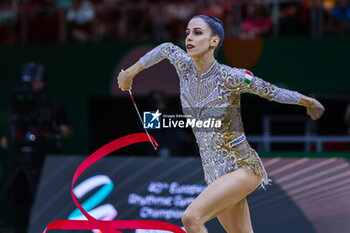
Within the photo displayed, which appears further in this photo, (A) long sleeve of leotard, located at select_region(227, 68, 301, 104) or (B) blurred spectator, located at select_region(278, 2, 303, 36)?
(B) blurred spectator, located at select_region(278, 2, 303, 36)

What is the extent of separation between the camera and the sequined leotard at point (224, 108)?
3998 mm

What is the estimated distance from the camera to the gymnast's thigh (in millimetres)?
3760

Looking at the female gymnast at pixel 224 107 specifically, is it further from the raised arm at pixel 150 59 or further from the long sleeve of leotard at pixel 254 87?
the raised arm at pixel 150 59

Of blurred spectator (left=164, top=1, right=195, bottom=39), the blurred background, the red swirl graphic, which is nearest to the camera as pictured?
the red swirl graphic

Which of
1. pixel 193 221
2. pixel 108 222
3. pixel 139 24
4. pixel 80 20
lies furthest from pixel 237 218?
pixel 80 20

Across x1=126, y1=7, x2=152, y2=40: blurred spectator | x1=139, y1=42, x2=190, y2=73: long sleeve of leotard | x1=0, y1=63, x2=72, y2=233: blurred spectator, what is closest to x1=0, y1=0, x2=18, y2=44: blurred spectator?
x1=126, y1=7, x2=152, y2=40: blurred spectator

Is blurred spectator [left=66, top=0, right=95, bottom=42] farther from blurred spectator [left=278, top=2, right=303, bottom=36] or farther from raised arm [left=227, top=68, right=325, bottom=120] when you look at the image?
raised arm [left=227, top=68, right=325, bottom=120]

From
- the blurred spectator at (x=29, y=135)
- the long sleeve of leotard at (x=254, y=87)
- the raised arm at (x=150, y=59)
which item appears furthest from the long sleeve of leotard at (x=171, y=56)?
the blurred spectator at (x=29, y=135)

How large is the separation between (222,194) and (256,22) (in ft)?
17.4

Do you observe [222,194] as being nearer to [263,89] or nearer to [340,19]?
[263,89]

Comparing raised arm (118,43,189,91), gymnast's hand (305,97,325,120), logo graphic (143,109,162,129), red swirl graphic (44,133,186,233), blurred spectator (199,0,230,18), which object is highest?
raised arm (118,43,189,91)

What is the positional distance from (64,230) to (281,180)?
7.11 ft

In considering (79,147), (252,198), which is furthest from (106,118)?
(252,198)

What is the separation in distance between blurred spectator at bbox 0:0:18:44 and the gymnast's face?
6.75 meters
